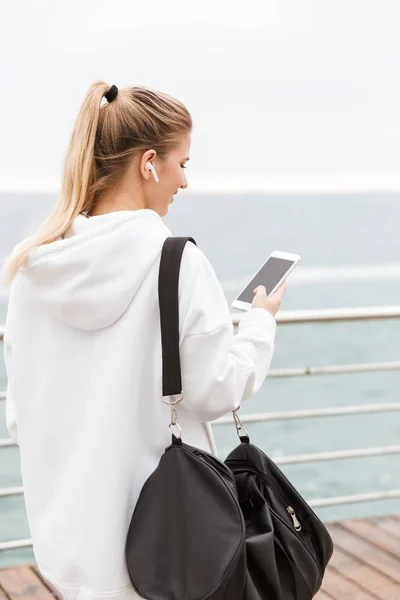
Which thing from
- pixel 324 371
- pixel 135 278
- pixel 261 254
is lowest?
pixel 261 254

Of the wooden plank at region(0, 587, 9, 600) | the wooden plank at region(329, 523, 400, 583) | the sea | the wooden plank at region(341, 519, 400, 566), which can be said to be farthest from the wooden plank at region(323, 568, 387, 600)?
the sea

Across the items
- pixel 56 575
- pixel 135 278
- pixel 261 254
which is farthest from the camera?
pixel 261 254

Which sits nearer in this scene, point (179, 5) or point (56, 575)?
point (56, 575)

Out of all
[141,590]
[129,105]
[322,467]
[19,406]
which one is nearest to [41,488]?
[19,406]

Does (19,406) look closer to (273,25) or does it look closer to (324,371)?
(324,371)

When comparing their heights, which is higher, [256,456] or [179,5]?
[179,5]

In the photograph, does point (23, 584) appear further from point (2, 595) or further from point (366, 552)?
point (366, 552)

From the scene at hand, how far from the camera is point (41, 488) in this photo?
1.30 meters

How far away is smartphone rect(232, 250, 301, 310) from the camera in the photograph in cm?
149

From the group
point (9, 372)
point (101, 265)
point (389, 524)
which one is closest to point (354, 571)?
point (389, 524)

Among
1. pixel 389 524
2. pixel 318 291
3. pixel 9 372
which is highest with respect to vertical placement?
pixel 9 372

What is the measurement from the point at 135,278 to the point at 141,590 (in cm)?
45

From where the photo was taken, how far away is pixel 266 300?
142cm

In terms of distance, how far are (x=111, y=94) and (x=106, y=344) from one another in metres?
0.39
